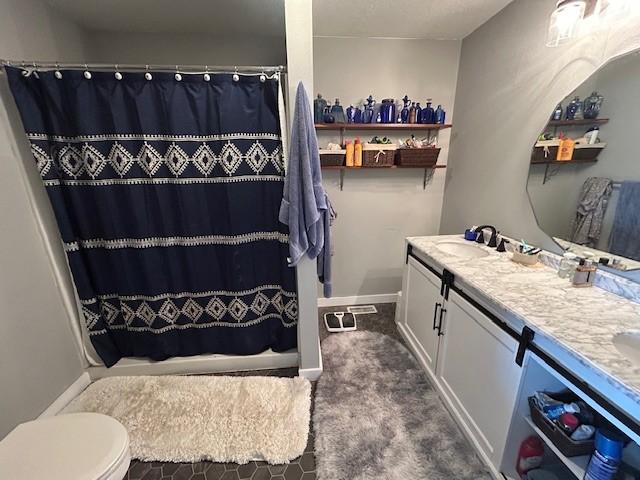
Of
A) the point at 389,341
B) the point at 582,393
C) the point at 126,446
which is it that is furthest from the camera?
the point at 389,341

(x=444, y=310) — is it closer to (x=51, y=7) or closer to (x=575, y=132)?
(x=575, y=132)

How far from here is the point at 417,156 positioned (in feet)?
7.64

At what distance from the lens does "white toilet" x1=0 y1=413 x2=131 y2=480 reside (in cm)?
94

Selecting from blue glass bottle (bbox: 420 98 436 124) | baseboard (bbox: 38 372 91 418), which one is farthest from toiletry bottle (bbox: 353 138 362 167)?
baseboard (bbox: 38 372 91 418)

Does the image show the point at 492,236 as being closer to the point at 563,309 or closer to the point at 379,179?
the point at 563,309

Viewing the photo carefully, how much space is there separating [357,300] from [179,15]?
2.74 metres

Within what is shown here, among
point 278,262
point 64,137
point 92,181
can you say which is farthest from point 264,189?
point 64,137

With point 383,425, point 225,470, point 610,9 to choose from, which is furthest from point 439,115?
point 225,470

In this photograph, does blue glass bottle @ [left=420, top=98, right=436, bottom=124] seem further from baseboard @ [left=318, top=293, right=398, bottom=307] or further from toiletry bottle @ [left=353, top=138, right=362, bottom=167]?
baseboard @ [left=318, top=293, right=398, bottom=307]

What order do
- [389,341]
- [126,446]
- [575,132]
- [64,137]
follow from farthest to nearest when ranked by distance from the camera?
[389,341], [64,137], [575,132], [126,446]

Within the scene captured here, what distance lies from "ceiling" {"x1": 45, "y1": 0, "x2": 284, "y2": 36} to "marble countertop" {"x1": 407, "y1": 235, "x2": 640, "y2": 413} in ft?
6.60

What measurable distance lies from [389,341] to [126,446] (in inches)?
71.4

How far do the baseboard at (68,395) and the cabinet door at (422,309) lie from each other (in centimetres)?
234

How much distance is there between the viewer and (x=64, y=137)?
154 centimetres
